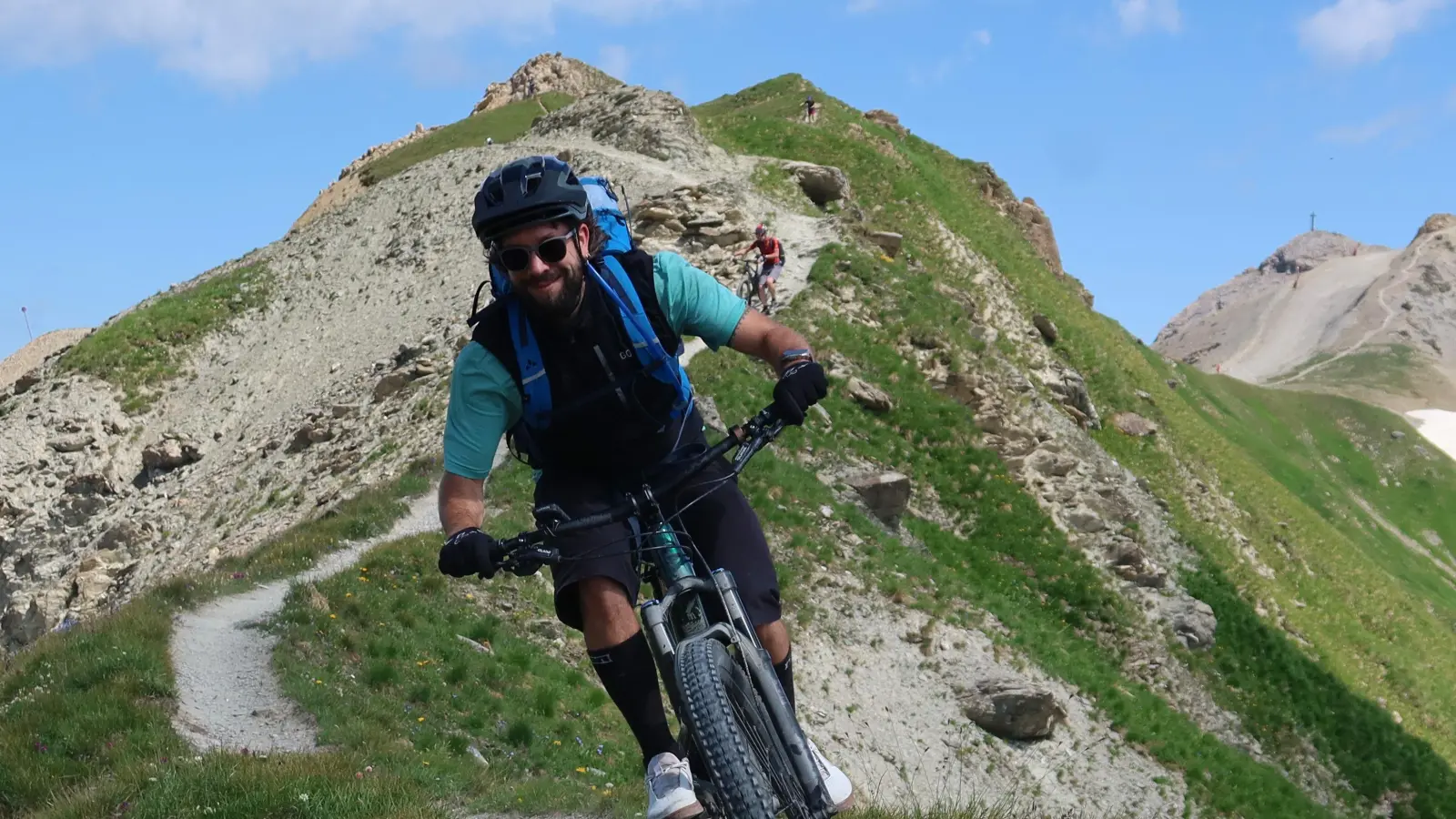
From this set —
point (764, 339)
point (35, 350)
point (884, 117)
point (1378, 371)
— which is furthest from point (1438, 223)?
point (764, 339)

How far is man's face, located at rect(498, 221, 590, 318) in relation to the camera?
566 centimetres

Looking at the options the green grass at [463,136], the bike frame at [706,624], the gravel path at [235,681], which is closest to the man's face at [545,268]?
the bike frame at [706,624]

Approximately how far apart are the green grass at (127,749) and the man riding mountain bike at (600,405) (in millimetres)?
1831

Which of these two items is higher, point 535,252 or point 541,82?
point 541,82

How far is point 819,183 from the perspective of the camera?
147ft

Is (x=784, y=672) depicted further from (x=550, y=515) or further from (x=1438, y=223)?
(x=1438, y=223)

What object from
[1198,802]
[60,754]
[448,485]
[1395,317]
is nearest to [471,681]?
[60,754]

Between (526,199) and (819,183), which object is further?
(819,183)

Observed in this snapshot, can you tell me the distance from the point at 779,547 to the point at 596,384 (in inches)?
641

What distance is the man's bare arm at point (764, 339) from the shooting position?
20.0 ft

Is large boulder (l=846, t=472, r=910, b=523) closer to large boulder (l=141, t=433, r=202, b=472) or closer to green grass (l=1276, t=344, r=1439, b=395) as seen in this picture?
large boulder (l=141, t=433, r=202, b=472)

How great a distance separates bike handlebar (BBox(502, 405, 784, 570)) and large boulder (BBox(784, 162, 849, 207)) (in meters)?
39.6

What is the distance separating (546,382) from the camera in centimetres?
577

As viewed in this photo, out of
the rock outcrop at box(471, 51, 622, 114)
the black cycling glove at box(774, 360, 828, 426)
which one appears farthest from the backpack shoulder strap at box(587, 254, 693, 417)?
the rock outcrop at box(471, 51, 622, 114)
